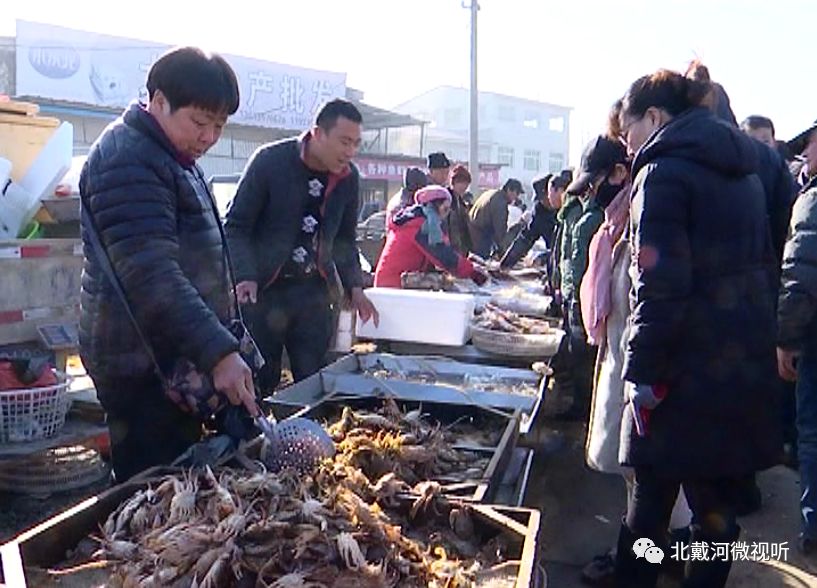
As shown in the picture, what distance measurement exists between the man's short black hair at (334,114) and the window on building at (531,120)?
198ft

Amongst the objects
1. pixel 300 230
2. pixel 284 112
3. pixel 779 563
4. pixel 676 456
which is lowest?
pixel 779 563

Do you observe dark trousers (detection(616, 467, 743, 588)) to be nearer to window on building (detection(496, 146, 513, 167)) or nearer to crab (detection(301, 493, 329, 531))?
crab (detection(301, 493, 329, 531))

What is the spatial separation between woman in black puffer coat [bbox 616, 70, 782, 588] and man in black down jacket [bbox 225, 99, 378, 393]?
1.64m

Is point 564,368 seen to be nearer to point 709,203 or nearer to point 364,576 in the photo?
point 709,203

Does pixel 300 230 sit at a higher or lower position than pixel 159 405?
higher

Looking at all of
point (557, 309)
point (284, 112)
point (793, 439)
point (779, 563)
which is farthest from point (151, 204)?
point (284, 112)

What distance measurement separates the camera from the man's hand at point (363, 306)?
4.10 m

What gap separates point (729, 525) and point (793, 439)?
8.61 ft

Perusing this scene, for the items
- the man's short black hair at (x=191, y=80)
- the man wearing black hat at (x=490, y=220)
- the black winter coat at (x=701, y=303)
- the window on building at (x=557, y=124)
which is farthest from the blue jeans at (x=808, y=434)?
the window on building at (x=557, y=124)

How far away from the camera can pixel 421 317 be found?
4188mm

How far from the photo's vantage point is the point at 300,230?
395 centimetres

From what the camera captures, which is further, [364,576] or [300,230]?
[300,230]

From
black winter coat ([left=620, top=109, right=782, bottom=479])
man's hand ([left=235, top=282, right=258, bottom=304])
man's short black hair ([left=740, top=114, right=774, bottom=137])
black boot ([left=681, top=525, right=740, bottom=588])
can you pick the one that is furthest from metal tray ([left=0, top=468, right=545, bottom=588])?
man's short black hair ([left=740, top=114, right=774, bottom=137])

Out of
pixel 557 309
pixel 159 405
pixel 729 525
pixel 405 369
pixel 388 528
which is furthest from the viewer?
pixel 557 309
